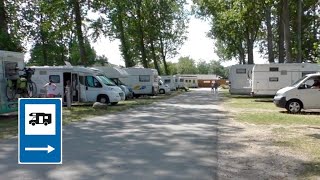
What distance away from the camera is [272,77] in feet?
105

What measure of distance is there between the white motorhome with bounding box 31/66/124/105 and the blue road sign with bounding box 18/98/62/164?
2237cm

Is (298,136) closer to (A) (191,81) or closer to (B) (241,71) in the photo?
(B) (241,71)

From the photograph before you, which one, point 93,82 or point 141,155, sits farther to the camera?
point 93,82

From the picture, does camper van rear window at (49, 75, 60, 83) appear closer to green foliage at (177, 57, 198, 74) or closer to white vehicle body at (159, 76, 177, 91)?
white vehicle body at (159, 76, 177, 91)

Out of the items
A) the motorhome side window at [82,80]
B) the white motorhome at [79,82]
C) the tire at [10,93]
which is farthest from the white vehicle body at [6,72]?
the motorhome side window at [82,80]

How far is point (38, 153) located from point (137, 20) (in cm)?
4708

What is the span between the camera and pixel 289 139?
11.7 metres

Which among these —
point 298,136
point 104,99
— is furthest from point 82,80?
point 298,136

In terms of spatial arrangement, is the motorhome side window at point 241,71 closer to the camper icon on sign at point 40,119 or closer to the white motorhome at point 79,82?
the white motorhome at point 79,82

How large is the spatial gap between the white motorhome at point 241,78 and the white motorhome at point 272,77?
4.87 m

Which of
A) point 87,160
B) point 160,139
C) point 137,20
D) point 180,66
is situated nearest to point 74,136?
point 160,139

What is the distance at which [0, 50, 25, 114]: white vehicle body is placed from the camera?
59.5 feet

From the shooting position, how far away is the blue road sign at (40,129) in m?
3.42

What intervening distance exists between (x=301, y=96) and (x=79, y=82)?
12662 millimetres
